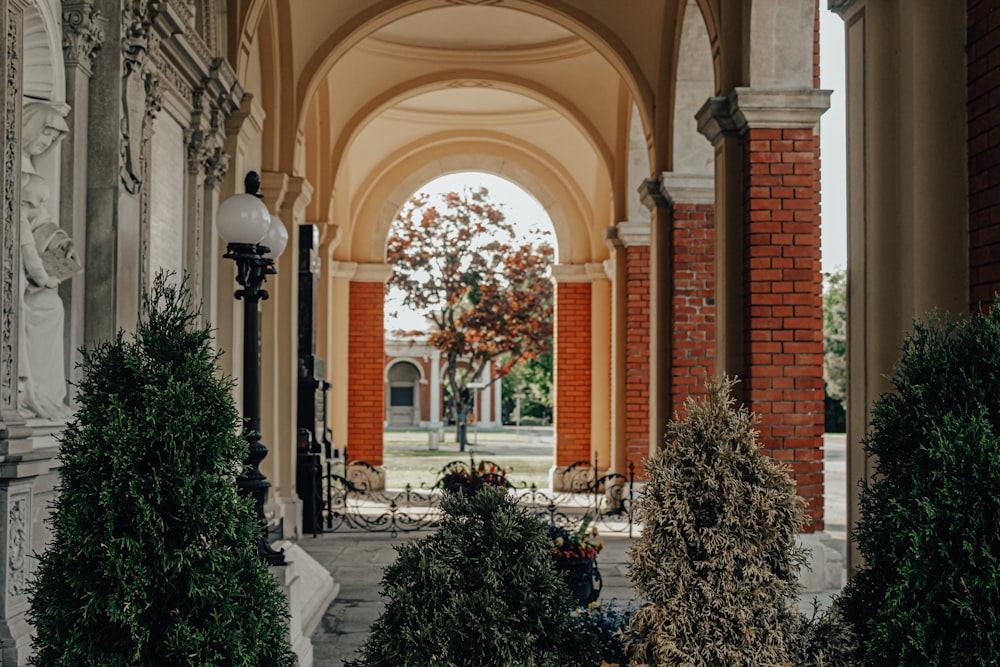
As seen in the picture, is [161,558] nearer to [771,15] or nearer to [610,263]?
[771,15]

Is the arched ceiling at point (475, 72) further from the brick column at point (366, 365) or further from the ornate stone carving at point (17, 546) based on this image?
the ornate stone carving at point (17, 546)

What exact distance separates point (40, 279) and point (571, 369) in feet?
43.3

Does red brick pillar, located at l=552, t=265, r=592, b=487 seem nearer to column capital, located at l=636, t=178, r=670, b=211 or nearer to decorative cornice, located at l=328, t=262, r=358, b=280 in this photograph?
decorative cornice, located at l=328, t=262, r=358, b=280

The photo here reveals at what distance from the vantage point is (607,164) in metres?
14.5

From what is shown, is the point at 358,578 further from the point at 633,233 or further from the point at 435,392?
Answer: the point at 435,392

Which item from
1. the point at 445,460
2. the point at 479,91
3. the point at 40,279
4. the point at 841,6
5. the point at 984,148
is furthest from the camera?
the point at 445,460

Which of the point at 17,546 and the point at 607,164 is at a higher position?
the point at 607,164

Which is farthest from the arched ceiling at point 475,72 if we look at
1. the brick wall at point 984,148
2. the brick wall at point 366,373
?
the brick wall at point 984,148

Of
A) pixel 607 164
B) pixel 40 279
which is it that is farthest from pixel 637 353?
pixel 40 279

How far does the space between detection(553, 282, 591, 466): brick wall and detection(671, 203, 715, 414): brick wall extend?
7138mm

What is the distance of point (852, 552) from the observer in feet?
16.9

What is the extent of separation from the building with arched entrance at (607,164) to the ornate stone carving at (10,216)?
1 cm

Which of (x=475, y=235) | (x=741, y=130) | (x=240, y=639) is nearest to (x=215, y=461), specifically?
(x=240, y=639)

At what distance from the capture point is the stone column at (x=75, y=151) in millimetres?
5227
